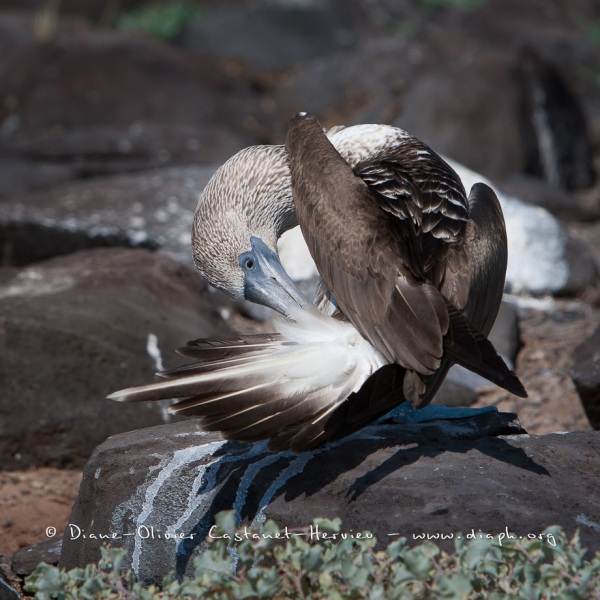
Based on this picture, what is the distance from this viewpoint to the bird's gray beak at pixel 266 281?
155 inches

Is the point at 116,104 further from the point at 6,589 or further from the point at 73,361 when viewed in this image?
the point at 6,589

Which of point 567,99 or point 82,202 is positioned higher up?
point 567,99

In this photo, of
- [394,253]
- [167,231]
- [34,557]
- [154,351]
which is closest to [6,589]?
[34,557]

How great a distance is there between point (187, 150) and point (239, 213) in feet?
21.5

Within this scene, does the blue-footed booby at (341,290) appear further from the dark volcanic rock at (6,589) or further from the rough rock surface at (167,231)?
the rough rock surface at (167,231)

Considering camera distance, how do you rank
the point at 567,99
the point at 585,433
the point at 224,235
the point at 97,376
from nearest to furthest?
1. the point at 585,433
2. the point at 224,235
3. the point at 97,376
4. the point at 567,99

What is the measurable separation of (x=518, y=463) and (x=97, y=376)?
8.58ft

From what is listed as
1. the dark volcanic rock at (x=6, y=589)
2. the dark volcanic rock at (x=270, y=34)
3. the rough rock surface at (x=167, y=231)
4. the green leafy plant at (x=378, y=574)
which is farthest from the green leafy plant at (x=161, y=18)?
the green leafy plant at (x=378, y=574)

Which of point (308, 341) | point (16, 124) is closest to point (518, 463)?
point (308, 341)

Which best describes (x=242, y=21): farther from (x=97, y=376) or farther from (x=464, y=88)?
(x=97, y=376)

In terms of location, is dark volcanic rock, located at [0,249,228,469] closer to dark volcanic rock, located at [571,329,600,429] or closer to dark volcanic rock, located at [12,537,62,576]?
dark volcanic rock, located at [12,537,62,576]

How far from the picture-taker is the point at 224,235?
13.4 feet

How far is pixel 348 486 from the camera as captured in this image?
3295 millimetres

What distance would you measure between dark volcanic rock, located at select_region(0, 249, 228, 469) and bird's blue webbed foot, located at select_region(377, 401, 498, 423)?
1762mm
